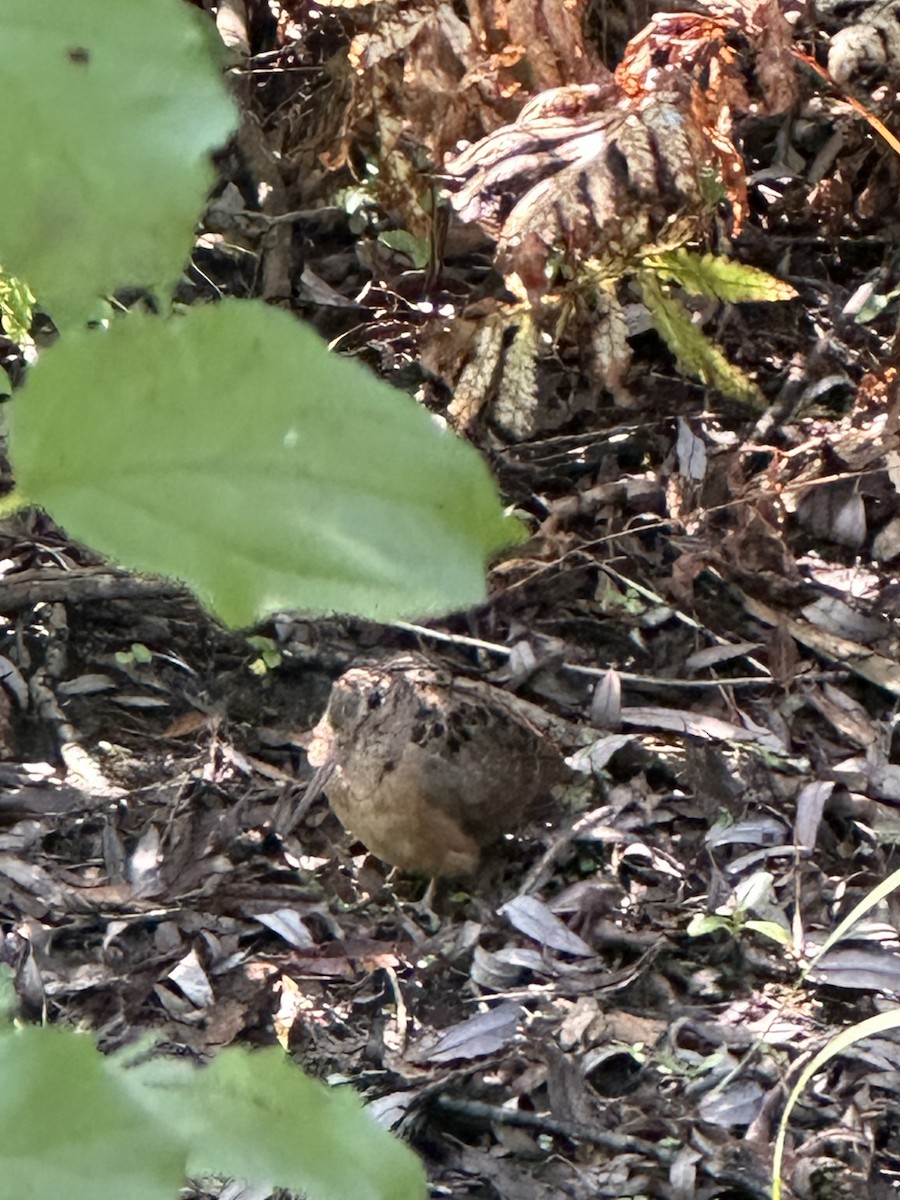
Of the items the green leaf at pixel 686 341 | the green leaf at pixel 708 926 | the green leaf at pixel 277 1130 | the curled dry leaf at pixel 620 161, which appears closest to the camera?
the green leaf at pixel 277 1130

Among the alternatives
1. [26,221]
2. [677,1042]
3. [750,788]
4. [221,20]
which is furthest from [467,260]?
[26,221]

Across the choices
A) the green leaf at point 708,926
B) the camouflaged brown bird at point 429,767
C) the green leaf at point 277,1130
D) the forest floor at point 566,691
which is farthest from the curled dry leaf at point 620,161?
the green leaf at point 277,1130

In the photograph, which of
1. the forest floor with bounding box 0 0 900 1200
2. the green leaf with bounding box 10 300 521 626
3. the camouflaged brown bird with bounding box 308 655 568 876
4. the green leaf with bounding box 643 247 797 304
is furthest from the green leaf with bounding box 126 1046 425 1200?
the green leaf with bounding box 643 247 797 304

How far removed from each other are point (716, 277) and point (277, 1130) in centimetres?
164

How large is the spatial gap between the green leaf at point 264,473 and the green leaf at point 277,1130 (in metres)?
0.18

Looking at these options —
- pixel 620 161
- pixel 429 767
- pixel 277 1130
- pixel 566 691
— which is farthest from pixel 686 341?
pixel 277 1130

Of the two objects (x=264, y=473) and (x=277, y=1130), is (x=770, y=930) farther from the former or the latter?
(x=264, y=473)

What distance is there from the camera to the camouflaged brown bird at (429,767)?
1615 millimetres

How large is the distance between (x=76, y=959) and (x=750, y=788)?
0.86 meters

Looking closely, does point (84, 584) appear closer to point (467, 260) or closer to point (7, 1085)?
point (467, 260)

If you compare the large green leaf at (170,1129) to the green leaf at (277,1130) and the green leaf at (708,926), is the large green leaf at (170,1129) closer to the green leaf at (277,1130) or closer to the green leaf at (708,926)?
the green leaf at (277,1130)

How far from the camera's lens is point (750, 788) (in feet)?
5.64

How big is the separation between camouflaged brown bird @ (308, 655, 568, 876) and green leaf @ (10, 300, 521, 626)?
137cm

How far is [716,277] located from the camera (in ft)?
6.12
